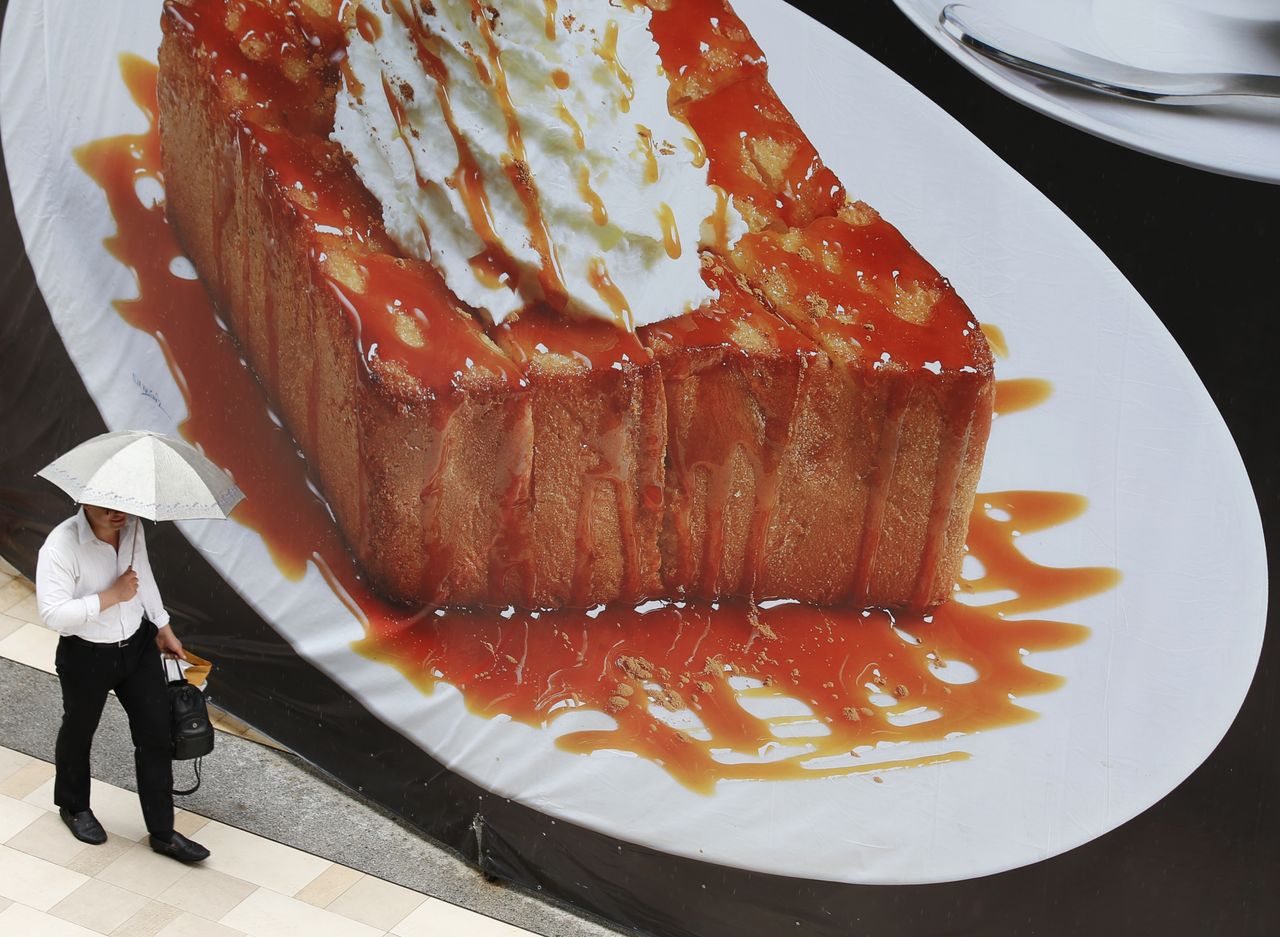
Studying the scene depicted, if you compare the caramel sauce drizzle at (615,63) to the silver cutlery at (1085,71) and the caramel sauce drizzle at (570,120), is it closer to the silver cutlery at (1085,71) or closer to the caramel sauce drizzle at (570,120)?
the caramel sauce drizzle at (570,120)

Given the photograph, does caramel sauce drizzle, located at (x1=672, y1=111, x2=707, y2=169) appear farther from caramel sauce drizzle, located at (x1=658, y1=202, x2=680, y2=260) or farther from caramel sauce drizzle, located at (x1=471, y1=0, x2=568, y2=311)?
caramel sauce drizzle, located at (x1=471, y1=0, x2=568, y2=311)

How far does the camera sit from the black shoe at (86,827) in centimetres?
313

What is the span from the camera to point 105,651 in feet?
9.74

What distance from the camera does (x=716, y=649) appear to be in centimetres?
280

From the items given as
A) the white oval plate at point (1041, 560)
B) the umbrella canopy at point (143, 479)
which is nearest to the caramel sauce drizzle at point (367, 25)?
the white oval plate at point (1041, 560)

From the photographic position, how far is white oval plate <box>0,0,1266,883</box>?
2.31m

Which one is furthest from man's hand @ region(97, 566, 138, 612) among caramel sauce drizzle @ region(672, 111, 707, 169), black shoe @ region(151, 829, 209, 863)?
caramel sauce drizzle @ region(672, 111, 707, 169)

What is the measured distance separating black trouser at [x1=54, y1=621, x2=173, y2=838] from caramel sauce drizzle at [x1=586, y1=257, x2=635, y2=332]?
121cm

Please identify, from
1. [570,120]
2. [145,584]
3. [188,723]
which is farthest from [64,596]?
[570,120]

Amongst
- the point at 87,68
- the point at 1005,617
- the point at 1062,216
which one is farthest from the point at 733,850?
the point at 87,68

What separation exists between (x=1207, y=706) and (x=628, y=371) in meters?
1.14

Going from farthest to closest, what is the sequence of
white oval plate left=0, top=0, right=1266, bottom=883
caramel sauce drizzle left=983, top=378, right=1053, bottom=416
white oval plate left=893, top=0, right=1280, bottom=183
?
1. caramel sauce drizzle left=983, top=378, right=1053, bottom=416
2. white oval plate left=0, top=0, right=1266, bottom=883
3. white oval plate left=893, top=0, right=1280, bottom=183

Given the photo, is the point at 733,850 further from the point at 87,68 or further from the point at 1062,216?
the point at 87,68

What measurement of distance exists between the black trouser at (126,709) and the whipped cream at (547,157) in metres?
1.06
